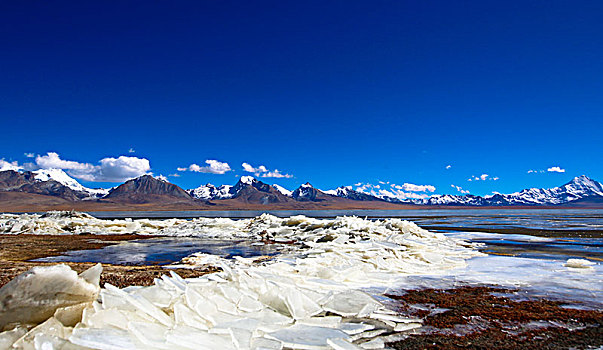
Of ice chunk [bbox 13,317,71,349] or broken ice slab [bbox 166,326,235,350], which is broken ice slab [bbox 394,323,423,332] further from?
ice chunk [bbox 13,317,71,349]

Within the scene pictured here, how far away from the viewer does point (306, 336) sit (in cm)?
344

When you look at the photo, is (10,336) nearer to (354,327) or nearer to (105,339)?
(105,339)

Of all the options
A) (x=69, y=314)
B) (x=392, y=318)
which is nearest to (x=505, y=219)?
(x=392, y=318)

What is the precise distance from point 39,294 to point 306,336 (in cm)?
244

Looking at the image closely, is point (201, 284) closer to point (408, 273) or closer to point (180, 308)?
point (180, 308)

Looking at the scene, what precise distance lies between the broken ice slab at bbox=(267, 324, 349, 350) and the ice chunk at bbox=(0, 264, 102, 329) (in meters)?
1.89

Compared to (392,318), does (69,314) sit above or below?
above

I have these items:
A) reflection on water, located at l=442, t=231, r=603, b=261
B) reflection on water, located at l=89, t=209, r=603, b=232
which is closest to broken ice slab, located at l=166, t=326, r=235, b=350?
reflection on water, located at l=442, t=231, r=603, b=261

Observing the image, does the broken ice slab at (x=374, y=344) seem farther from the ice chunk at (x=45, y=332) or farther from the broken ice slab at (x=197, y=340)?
the ice chunk at (x=45, y=332)

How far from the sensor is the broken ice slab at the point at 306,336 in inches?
127

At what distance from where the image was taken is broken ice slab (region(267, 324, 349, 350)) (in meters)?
3.23

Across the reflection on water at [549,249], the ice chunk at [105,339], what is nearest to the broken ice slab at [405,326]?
the ice chunk at [105,339]

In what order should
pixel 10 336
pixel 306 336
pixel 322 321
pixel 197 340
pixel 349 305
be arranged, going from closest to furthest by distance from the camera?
pixel 10 336
pixel 197 340
pixel 306 336
pixel 322 321
pixel 349 305

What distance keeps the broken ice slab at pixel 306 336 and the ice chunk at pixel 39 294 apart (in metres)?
1.89
